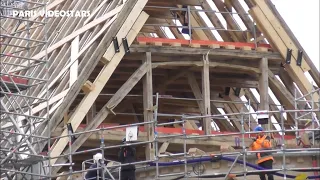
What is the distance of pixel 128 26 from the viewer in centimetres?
3997

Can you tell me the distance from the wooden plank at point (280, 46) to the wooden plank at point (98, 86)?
3855 millimetres

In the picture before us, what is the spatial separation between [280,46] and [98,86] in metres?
6.40

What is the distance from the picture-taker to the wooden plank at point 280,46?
42.2 meters

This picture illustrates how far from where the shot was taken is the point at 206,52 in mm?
41469

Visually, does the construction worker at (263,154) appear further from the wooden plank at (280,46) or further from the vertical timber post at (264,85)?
the wooden plank at (280,46)

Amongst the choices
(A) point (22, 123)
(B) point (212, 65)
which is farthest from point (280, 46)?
(A) point (22, 123)

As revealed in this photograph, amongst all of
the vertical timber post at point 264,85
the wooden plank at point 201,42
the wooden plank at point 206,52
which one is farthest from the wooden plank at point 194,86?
the wooden plank at point 201,42

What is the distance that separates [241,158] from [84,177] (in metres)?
4.14

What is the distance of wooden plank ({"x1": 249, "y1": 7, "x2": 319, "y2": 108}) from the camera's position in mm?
42188

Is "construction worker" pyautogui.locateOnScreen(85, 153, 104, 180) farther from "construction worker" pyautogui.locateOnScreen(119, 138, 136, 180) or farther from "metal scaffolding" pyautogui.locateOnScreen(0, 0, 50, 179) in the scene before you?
"metal scaffolding" pyautogui.locateOnScreen(0, 0, 50, 179)

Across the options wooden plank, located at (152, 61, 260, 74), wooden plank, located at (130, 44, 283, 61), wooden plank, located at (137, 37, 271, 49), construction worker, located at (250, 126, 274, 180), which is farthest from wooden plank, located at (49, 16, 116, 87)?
construction worker, located at (250, 126, 274, 180)

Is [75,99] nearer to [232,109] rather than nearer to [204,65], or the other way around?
[204,65]

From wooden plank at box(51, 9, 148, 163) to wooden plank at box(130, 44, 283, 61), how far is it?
2.07ft

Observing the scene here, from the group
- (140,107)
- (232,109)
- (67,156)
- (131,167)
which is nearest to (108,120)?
(140,107)
